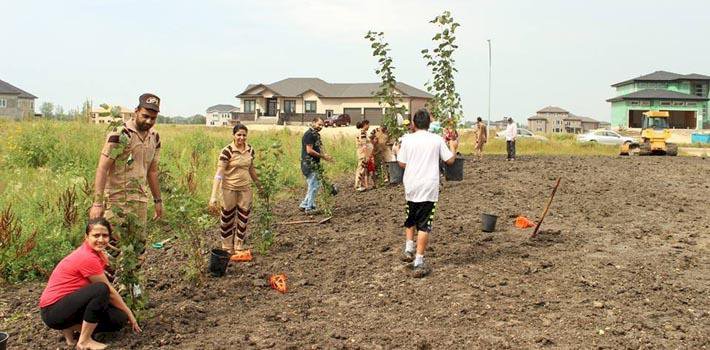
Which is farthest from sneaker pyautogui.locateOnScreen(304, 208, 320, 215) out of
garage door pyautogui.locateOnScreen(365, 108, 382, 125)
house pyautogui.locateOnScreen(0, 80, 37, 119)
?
house pyautogui.locateOnScreen(0, 80, 37, 119)

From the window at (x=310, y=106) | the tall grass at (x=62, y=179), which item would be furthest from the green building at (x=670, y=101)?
the tall grass at (x=62, y=179)

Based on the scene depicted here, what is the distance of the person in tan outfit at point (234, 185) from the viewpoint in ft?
22.6

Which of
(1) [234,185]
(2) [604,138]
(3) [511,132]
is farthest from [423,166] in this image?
(2) [604,138]

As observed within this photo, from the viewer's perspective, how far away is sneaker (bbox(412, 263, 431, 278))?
6.04m

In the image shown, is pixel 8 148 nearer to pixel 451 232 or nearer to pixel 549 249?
pixel 451 232

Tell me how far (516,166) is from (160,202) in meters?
11.9

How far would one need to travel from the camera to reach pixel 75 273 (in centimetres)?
446

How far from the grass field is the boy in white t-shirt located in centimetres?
206

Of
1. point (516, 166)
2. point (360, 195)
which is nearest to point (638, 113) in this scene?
point (516, 166)

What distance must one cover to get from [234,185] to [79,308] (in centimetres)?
267

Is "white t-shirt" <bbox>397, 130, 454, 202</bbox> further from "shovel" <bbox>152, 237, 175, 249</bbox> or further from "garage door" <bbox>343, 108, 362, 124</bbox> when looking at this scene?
"garage door" <bbox>343, 108, 362, 124</bbox>

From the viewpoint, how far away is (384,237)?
7828 mm

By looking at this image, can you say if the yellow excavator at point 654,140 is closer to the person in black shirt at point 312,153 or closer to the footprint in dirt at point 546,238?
the person in black shirt at point 312,153

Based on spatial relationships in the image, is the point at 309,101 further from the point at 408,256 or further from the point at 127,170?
the point at 127,170
